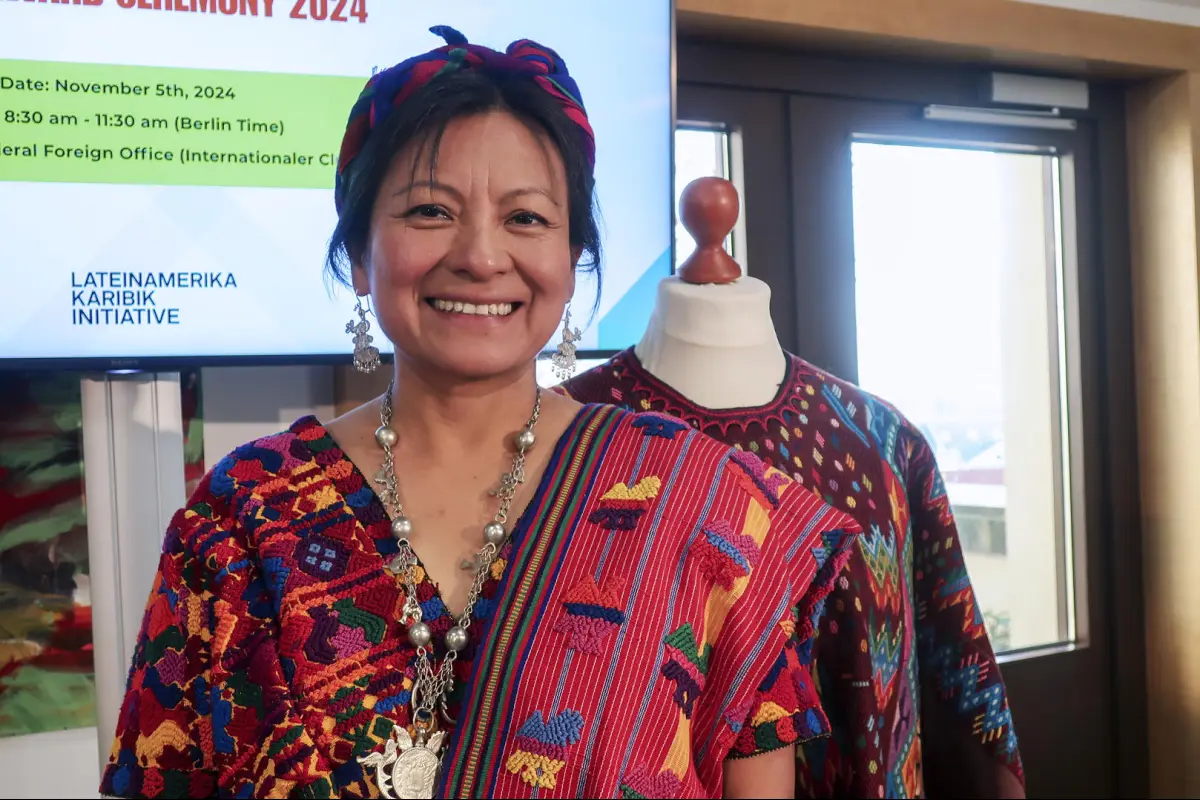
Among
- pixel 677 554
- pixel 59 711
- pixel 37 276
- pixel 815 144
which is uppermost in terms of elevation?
pixel 815 144

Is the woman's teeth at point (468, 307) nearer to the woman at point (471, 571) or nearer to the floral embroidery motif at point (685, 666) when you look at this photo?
the woman at point (471, 571)

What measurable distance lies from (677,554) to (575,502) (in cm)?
11

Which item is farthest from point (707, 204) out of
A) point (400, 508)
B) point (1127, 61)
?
point (1127, 61)

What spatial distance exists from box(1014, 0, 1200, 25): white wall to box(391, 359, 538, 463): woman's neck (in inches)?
76.9

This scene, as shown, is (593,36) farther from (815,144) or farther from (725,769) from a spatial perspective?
(725,769)

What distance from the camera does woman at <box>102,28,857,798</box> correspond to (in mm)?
850

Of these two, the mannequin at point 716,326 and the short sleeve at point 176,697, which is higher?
the mannequin at point 716,326

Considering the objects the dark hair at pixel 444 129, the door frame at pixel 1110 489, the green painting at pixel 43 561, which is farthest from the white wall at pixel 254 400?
the door frame at pixel 1110 489

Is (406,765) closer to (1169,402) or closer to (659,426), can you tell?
(659,426)

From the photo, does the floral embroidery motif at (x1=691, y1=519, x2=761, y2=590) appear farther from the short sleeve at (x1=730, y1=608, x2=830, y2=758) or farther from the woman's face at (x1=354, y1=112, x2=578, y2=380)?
the woman's face at (x1=354, y1=112, x2=578, y2=380)

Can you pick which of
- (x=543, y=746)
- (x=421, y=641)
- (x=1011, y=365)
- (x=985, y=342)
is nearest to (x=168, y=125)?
(x=421, y=641)

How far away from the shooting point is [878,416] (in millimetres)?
1101

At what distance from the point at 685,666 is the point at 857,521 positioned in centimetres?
26

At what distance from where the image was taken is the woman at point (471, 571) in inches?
33.4
